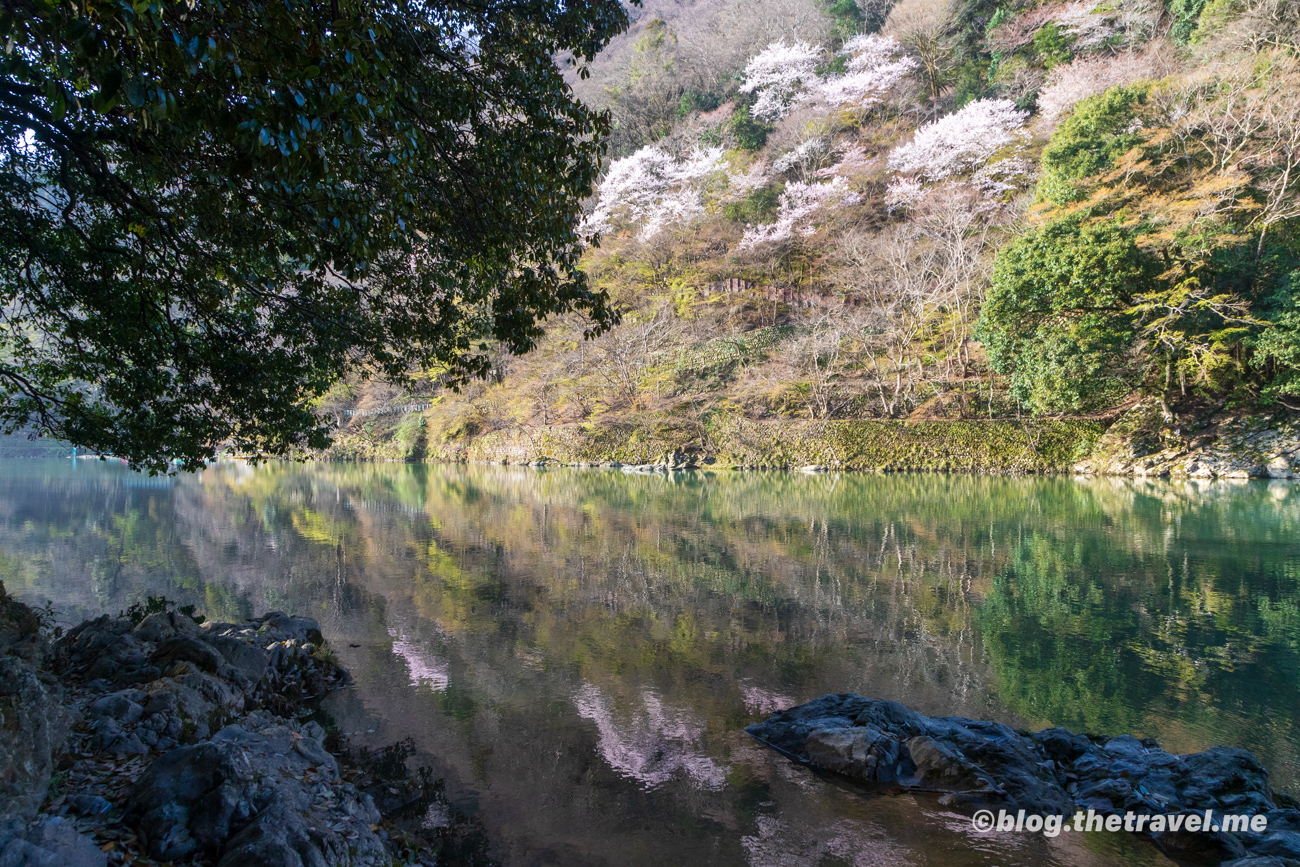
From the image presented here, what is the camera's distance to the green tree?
2.30 m

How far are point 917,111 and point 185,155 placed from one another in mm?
34473

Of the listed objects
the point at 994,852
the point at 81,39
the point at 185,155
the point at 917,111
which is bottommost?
the point at 994,852

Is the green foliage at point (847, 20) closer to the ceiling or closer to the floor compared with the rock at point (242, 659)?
closer to the ceiling

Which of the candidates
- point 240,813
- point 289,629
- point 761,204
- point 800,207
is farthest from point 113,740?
point 761,204

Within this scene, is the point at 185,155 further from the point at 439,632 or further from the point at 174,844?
the point at 439,632

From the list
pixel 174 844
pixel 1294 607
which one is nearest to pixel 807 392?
pixel 1294 607

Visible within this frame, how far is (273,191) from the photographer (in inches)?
119

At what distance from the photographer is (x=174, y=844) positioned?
2592 millimetres

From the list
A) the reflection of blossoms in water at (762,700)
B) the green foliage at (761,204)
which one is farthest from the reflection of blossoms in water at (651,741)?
the green foliage at (761,204)

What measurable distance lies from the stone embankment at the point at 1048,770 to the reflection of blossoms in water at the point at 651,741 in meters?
0.56

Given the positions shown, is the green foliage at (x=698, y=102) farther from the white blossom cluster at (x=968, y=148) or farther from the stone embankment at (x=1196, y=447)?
the stone embankment at (x=1196, y=447)

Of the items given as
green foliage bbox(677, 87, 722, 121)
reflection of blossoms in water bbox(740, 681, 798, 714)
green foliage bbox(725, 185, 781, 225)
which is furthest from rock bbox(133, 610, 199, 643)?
green foliage bbox(677, 87, 722, 121)

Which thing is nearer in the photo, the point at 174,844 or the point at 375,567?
the point at 174,844

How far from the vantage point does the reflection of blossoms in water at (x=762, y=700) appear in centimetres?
554
